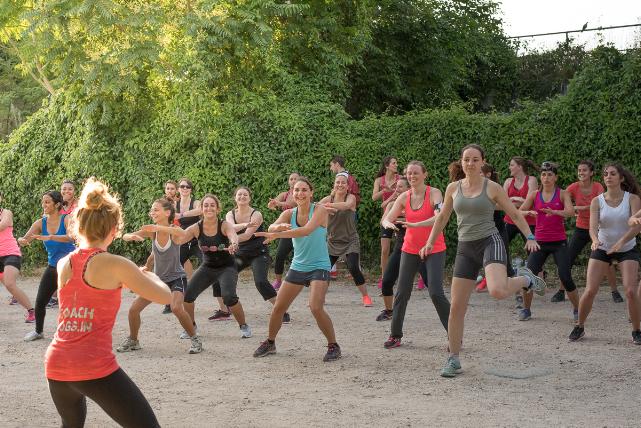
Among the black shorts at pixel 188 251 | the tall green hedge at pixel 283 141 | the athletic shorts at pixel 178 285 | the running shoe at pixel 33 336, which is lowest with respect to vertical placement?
the running shoe at pixel 33 336

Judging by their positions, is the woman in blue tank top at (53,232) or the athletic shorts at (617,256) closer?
the athletic shorts at (617,256)

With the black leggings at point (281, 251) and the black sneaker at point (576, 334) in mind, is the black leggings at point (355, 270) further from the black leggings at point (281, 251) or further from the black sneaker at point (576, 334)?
the black sneaker at point (576, 334)

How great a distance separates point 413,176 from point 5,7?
42.7 feet

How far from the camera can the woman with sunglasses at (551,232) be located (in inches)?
380

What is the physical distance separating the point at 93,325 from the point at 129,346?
476cm

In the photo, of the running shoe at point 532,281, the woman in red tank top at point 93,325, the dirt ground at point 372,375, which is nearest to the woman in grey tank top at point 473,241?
the dirt ground at point 372,375

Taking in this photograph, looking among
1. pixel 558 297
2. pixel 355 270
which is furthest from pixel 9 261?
pixel 558 297

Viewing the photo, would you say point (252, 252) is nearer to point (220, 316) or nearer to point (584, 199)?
point (220, 316)

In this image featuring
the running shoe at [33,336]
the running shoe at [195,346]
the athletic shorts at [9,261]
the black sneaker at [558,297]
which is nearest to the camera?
the running shoe at [195,346]

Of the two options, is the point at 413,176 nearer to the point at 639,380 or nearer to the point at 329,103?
the point at 639,380

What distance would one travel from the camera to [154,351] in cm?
870

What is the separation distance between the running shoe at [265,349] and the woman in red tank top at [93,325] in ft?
13.2

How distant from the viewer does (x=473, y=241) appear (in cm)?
731

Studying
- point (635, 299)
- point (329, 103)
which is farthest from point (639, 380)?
point (329, 103)
